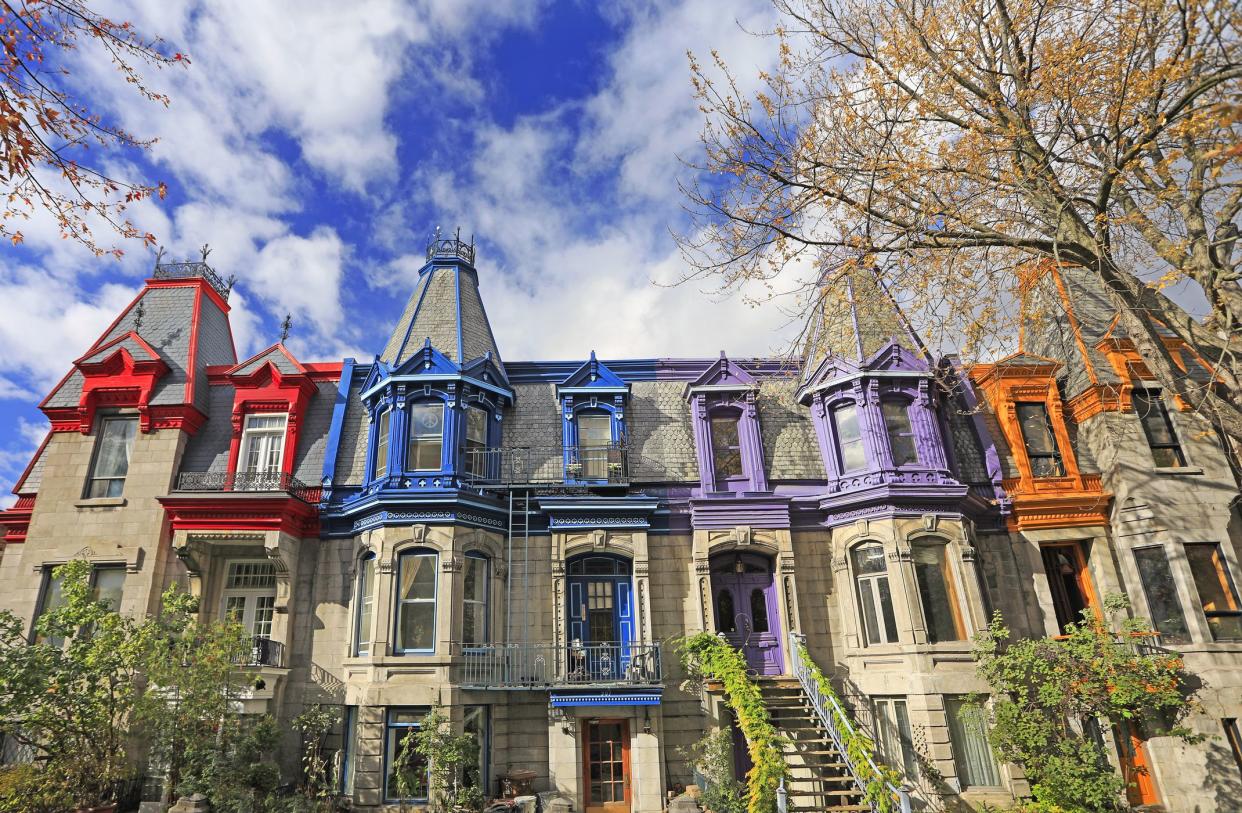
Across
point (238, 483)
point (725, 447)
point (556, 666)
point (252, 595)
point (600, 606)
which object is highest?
point (725, 447)

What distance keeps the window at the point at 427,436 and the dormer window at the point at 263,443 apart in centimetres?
385

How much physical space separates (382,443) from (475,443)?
2.33m

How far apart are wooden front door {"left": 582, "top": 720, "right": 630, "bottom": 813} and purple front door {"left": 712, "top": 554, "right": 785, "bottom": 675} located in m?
3.41

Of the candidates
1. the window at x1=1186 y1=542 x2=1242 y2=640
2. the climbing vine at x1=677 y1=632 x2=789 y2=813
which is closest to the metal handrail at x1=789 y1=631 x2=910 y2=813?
the climbing vine at x1=677 y1=632 x2=789 y2=813

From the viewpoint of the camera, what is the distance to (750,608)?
17578 mm

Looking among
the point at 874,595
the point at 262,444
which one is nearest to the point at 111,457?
the point at 262,444

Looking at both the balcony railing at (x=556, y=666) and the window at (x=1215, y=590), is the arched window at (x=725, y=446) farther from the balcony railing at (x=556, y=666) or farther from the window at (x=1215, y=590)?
the window at (x=1215, y=590)

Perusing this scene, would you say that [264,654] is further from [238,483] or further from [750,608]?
[750,608]

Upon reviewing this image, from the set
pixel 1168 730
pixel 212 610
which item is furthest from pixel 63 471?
pixel 1168 730

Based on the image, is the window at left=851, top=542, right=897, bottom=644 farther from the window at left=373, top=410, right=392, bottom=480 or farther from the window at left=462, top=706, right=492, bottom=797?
the window at left=373, top=410, right=392, bottom=480

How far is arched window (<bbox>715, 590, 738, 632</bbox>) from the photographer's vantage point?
1745 cm

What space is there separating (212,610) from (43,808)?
491cm

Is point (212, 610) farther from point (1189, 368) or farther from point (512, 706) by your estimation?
point (1189, 368)

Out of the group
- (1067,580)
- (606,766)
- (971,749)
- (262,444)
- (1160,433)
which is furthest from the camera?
(262,444)
